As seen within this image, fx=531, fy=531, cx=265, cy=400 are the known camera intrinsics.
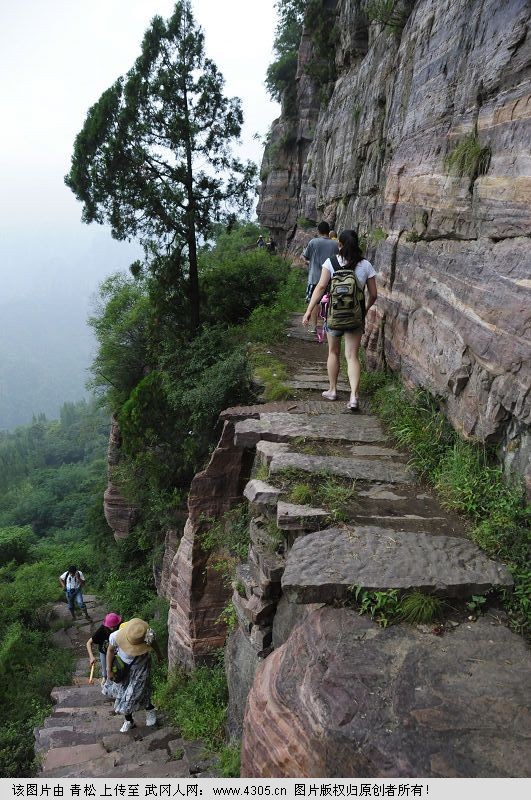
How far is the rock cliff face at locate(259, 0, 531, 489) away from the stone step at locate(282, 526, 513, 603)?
883 mm

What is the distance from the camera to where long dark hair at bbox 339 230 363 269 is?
6266mm

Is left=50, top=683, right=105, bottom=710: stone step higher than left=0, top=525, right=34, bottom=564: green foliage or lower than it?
higher

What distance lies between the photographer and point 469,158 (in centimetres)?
563

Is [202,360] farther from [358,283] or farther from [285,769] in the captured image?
[285,769]

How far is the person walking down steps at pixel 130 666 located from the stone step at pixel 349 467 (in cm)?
295

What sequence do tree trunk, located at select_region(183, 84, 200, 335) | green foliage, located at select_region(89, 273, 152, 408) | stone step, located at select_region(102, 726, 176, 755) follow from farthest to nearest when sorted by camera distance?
green foliage, located at select_region(89, 273, 152, 408) → tree trunk, located at select_region(183, 84, 200, 335) → stone step, located at select_region(102, 726, 176, 755)

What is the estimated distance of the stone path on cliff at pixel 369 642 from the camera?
2.90 metres

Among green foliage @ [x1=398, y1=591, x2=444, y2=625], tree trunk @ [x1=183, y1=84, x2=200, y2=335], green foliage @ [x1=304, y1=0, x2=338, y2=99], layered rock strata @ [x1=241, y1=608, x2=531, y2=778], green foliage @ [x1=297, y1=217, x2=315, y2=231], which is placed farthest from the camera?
green foliage @ [x1=297, y1=217, x2=315, y2=231]

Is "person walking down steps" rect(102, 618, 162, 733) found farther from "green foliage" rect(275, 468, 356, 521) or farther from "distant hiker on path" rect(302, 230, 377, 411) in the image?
"distant hiker on path" rect(302, 230, 377, 411)

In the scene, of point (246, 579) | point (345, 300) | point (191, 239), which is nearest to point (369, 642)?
point (246, 579)

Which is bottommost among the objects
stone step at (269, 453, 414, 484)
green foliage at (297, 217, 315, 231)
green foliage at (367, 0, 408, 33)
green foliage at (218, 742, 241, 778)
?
green foliage at (218, 742, 241, 778)

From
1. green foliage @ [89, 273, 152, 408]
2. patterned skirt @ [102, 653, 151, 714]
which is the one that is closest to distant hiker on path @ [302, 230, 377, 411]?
patterned skirt @ [102, 653, 151, 714]
